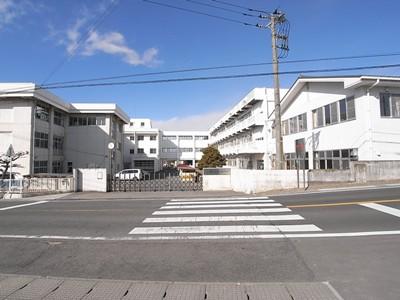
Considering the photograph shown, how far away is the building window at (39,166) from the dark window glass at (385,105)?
101 feet

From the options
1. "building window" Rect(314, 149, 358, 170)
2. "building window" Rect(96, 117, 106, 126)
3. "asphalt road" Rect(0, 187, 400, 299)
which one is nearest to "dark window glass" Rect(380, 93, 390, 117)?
"building window" Rect(314, 149, 358, 170)

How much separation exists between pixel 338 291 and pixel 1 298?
194 inches

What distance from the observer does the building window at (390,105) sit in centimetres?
1886

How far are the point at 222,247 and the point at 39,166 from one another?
2970 cm

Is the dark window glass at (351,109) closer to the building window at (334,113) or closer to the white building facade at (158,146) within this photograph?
the building window at (334,113)

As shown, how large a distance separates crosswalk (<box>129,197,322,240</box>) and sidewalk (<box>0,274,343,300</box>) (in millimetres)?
2860

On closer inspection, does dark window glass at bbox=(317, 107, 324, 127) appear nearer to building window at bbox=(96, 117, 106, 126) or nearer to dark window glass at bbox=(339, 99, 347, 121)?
dark window glass at bbox=(339, 99, 347, 121)

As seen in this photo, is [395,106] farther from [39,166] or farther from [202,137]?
[202,137]

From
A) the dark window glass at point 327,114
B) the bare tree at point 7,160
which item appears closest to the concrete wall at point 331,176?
the dark window glass at point 327,114

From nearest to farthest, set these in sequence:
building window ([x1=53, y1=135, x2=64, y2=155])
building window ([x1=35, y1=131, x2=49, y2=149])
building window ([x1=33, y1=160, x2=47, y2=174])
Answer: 1. building window ([x1=33, y1=160, x2=47, y2=174])
2. building window ([x1=35, y1=131, x2=49, y2=149])
3. building window ([x1=53, y1=135, x2=64, y2=155])

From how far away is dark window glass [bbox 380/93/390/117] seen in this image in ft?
61.8

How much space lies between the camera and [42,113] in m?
31.4

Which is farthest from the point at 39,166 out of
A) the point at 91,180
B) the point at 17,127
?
the point at 91,180

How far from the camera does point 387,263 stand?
532 centimetres
